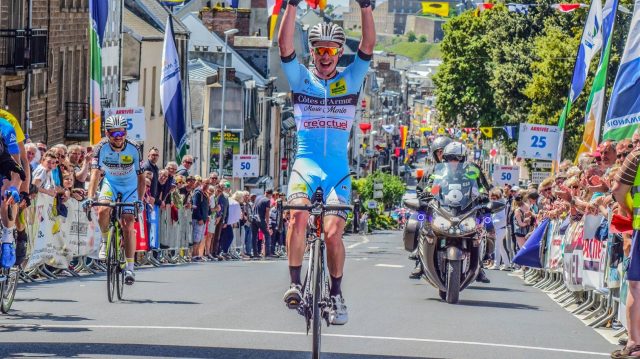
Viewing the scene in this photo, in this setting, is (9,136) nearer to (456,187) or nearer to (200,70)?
(456,187)

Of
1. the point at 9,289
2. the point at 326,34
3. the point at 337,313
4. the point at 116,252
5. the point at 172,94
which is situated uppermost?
the point at 326,34

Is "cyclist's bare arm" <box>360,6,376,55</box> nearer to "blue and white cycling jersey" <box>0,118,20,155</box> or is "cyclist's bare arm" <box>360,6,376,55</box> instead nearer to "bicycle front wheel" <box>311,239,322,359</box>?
"bicycle front wheel" <box>311,239,322,359</box>

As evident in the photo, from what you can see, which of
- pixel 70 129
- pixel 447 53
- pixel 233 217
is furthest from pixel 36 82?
pixel 447 53

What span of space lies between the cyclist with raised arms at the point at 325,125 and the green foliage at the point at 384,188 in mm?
94710

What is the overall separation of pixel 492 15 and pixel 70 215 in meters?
56.0

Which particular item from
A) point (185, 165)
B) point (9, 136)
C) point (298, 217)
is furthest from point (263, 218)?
point (298, 217)

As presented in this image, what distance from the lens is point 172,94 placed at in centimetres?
3469

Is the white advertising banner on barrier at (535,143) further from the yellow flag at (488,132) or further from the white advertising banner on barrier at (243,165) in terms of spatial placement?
the yellow flag at (488,132)

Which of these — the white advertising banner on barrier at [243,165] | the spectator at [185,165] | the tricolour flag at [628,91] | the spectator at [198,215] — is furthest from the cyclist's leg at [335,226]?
the white advertising banner on barrier at [243,165]

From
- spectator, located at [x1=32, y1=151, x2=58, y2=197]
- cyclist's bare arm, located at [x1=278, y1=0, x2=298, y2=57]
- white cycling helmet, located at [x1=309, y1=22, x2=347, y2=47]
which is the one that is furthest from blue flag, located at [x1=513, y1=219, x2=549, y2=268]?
cyclist's bare arm, located at [x1=278, y1=0, x2=298, y2=57]

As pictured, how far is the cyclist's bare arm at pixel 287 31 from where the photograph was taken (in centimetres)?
1135

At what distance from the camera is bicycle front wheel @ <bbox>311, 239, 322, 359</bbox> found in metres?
10.4

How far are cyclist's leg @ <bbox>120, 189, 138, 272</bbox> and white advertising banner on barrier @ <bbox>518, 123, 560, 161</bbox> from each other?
2885cm

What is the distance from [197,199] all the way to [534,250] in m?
10.2
